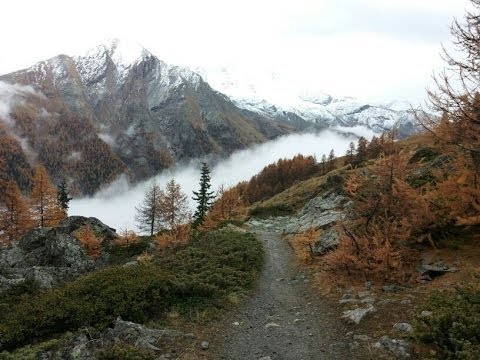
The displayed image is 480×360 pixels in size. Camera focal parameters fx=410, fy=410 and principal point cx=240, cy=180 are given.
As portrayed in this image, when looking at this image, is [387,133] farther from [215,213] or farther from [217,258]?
[215,213]

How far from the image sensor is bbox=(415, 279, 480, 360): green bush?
8383mm

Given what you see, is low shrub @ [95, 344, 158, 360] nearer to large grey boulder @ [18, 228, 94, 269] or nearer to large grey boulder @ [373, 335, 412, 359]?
large grey boulder @ [373, 335, 412, 359]

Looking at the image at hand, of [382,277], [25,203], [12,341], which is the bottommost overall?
[25,203]

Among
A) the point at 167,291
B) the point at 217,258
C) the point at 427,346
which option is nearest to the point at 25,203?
the point at 217,258

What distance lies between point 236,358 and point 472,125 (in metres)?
8.96

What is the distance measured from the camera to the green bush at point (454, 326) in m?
8.38

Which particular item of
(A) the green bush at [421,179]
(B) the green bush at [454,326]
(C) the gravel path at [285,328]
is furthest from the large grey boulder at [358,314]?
(A) the green bush at [421,179]

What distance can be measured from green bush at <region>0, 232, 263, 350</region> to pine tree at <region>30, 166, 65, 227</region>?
4605 centimetres

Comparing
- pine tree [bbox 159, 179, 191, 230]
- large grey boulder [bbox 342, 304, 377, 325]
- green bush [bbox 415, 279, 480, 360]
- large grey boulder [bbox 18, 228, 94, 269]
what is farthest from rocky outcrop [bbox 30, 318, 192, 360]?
pine tree [bbox 159, 179, 191, 230]

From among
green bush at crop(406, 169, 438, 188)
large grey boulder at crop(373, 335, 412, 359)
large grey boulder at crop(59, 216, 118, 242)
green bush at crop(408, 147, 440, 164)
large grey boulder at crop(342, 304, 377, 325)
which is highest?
green bush at crop(408, 147, 440, 164)

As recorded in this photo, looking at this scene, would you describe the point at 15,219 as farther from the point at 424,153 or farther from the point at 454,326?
the point at 454,326

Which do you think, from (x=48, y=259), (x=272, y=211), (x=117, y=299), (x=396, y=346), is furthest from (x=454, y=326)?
(x=272, y=211)

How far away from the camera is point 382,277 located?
1531 centimetres

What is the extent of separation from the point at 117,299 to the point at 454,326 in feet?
→ 33.2
